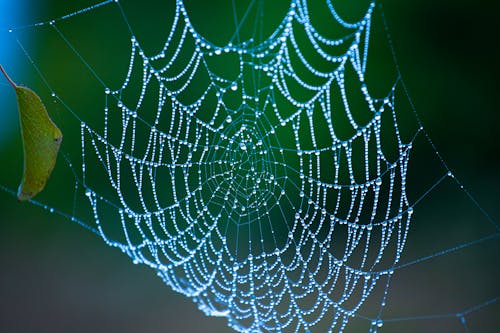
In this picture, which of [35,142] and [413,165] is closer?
[35,142]

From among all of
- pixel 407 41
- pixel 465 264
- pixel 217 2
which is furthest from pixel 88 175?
pixel 465 264

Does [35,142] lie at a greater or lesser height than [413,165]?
lesser

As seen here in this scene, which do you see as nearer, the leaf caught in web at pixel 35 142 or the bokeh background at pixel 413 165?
the leaf caught in web at pixel 35 142

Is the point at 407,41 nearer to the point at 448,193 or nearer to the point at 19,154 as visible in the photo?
the point at 448,193

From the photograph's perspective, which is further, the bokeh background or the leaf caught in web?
the bokeh background
